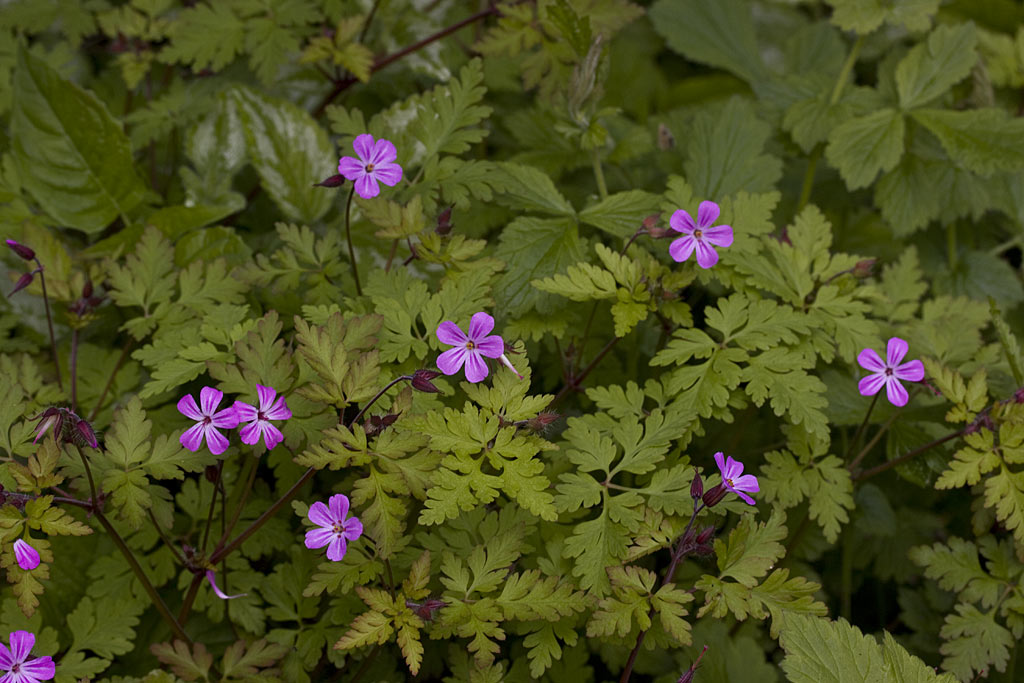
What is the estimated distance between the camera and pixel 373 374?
5.19 feet

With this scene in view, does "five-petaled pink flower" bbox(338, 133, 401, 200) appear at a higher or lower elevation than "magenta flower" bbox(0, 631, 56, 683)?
higher

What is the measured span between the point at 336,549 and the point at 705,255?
3.21ft

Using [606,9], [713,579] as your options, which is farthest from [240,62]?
[713,579]

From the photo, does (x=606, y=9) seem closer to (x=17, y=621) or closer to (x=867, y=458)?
(x=867, y=458)

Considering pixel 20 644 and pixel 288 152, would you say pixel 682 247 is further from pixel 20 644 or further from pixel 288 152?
pixel 20 644

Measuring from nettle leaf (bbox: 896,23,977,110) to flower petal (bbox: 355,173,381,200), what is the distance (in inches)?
71.2

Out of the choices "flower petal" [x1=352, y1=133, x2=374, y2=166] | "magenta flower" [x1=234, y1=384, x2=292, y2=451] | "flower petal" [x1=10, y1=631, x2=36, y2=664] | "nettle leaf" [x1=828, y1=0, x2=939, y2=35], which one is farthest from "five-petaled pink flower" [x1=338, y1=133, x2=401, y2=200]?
"nettle leaf" [x1=828, y1=0, x2=939, y2=35]

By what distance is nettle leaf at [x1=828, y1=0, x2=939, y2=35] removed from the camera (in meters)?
2.52

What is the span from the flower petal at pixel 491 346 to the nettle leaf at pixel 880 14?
68.6 inches

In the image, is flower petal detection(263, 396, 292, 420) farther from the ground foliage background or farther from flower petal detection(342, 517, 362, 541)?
flower petal detection(342, 517, 362, 541)

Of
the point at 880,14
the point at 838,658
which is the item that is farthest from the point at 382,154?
the point at 880,14

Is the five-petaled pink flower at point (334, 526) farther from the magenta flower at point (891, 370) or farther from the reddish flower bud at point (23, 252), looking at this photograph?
the magenta flower at point (891, 370)

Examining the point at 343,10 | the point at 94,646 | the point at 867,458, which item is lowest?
the point at 867,458

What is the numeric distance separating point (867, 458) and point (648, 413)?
0.95 metres
